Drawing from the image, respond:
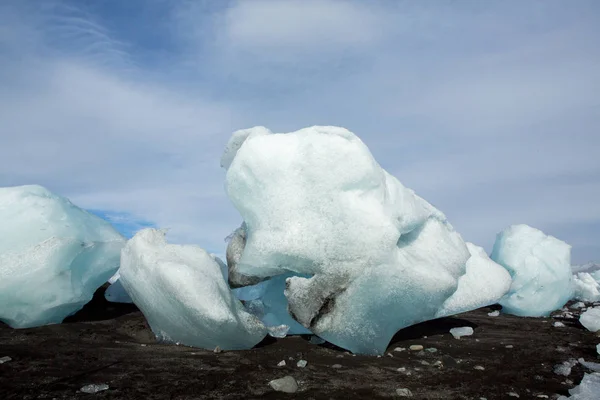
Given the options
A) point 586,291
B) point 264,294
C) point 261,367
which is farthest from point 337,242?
point 586,291

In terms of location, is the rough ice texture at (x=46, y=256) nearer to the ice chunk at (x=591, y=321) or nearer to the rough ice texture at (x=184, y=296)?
the rough ice texture at (x=184, y=296)

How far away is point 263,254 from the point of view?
528 centimetres

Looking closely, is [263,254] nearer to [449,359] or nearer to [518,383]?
[449,359]

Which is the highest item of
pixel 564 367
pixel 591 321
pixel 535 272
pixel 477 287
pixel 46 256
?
pixel 46 256

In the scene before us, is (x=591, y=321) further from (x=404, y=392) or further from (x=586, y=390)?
(x=404, y=392)

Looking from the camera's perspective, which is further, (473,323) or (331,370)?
(473,323)

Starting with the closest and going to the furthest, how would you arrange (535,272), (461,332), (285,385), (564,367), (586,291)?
1. (285,385)
2. (564,367)
3. (461,332)
4. (535,272)
5. (586,291)

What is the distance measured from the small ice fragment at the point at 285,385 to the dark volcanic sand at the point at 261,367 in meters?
0.06

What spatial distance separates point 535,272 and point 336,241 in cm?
587

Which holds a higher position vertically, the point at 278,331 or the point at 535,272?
the point at 535,272

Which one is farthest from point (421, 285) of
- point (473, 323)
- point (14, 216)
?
point (14, 216)

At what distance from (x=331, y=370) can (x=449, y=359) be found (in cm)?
149

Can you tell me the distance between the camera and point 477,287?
6.27 metres

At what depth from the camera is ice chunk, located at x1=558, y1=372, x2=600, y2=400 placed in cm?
408
